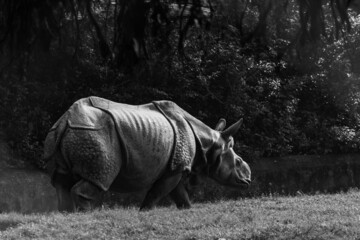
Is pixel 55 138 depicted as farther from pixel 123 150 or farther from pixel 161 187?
pixel 161 187

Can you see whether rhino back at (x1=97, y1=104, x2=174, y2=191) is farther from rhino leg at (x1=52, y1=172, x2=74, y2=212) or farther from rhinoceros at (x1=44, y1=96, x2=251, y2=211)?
rhino leg at (x1=52, y1=172, x2=74, y2=212)

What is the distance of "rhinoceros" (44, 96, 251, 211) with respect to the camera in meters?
11.1

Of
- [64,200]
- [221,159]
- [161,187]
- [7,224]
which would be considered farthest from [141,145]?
[7,224]

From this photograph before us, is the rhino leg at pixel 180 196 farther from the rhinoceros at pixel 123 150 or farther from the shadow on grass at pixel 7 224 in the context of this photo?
the shadow on grass at pixel 7 224

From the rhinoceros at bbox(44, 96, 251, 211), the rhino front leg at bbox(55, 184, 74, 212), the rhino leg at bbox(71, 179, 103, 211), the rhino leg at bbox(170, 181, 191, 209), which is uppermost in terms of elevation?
the rhinoceros at bbox(44, 96, 251, 211)

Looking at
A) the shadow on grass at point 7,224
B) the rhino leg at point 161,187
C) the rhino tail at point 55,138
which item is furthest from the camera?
the rhino leg at point 161,187

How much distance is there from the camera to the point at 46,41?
5223mm

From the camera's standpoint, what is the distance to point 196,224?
398 inches

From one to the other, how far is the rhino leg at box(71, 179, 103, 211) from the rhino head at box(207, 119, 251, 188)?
6.62ft

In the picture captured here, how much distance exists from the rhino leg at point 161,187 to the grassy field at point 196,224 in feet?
2.04

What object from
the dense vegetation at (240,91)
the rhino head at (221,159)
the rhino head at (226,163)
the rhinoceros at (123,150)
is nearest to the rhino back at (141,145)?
the rhinoceros at (123,150)

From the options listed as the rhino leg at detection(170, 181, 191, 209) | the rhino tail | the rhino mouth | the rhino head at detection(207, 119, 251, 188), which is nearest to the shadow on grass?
the rhino tail

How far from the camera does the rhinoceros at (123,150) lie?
11.1 metres

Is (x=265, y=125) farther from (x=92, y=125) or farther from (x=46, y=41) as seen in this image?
(x=46, y=41)
